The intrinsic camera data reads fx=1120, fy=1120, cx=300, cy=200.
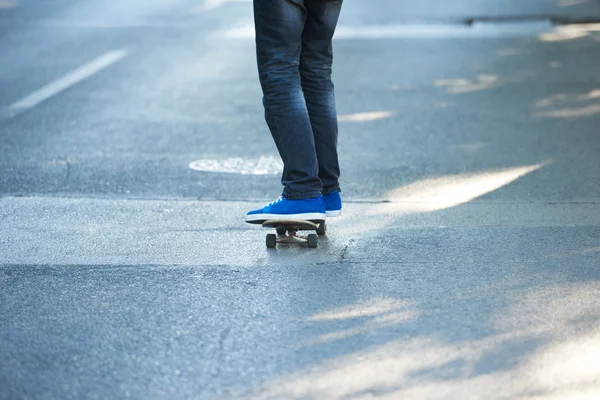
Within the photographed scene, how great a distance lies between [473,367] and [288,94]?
71.9 inches

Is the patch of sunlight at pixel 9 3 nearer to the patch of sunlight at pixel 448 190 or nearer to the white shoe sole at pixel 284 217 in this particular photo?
the patch of sunlight at pixel 448 190

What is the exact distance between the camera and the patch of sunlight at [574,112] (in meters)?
8.55

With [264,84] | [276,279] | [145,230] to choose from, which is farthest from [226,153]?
[276,279]

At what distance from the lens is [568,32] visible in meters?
13.0

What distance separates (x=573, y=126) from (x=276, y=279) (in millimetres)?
4187

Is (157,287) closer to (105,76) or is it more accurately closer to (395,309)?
(395,309)

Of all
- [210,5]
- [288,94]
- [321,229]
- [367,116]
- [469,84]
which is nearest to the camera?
[288,94]

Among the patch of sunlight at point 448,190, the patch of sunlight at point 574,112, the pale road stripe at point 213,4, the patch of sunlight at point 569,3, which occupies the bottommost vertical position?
the patch of sunlight at point 569,3

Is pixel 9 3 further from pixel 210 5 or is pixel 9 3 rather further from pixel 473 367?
pixel 473 367

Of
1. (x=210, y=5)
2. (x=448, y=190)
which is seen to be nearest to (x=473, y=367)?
(x=448, y=190)

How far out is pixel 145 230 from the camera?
559 centimetres

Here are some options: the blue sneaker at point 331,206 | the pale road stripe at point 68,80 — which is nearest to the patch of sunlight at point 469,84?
the pale road stripe at point 68,80

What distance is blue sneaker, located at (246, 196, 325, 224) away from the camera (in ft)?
16.5

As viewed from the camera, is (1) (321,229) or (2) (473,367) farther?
(1) (321,229)
